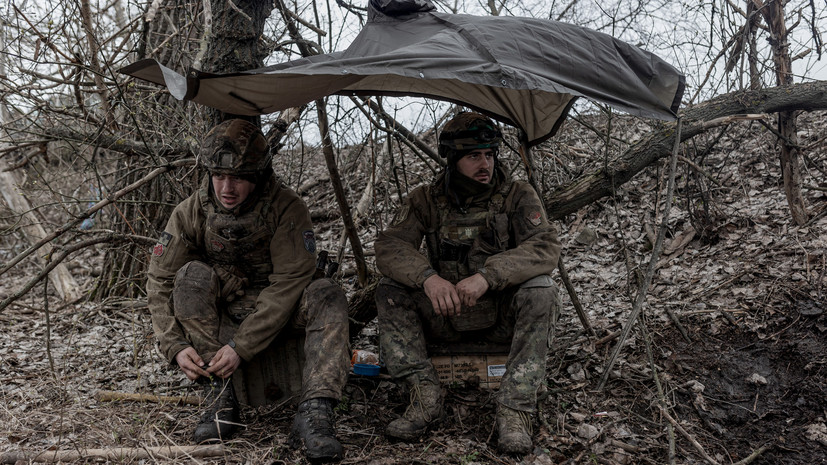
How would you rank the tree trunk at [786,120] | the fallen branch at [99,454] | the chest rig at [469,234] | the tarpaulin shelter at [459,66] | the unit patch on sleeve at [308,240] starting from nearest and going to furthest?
1. the tarpaulin shelter at [459,66]
2. the fallen branch at [99,454]
3. the unit patch on sleeve at [308,240]
4. the chest rig at [469,234]
5. the tree trunk at [786,120]

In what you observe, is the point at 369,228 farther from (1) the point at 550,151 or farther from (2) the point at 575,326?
(2) the point at 575,326

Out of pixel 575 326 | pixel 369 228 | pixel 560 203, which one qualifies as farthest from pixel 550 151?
pixel 369 228

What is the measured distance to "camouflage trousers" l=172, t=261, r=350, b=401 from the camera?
3633mm

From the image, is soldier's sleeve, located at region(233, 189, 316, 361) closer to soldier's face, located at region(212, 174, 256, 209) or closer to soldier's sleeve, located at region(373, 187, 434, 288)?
soldier's face, located at region(212, 174, 256, 209)

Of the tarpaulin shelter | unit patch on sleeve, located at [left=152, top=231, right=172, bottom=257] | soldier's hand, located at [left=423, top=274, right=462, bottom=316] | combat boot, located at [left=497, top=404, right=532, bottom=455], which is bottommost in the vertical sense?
combat boot, located at [left=497, top=404, right=532, bottom=455]

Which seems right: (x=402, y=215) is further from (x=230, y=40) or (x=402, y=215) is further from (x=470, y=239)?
(x=230, y=40)

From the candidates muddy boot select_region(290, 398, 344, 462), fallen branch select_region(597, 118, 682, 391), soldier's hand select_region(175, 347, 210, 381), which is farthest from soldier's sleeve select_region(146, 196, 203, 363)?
fallen branch select_region(597, 118, 682, 391)

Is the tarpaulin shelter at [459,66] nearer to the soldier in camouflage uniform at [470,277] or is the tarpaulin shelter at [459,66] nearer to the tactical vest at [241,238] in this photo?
the tactical vest at [241,238]

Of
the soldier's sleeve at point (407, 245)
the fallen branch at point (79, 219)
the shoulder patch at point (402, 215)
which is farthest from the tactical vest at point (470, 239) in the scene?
the fallen branch at point (79, 219)

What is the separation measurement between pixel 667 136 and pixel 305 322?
340 centimetres

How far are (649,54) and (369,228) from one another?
4523 millimetres

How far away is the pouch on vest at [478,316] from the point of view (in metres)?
4.11

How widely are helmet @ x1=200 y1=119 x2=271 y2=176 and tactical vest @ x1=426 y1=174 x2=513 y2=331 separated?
4.36ft

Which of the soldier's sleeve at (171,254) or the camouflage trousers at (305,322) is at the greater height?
the soldier's sleeve at (171,254)
